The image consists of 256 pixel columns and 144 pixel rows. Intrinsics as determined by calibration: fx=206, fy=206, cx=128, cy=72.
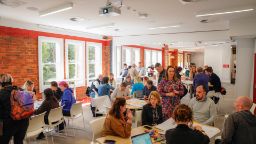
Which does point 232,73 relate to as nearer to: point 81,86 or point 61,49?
point 81,86

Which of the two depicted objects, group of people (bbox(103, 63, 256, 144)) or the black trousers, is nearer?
group of people (bbox(103, 63, 256, 144))

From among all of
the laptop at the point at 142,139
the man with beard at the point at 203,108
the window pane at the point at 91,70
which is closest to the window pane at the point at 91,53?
the window pane at the point at 91,70

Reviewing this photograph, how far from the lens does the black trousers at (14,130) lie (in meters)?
3.13

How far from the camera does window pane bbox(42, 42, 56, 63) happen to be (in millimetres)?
7680

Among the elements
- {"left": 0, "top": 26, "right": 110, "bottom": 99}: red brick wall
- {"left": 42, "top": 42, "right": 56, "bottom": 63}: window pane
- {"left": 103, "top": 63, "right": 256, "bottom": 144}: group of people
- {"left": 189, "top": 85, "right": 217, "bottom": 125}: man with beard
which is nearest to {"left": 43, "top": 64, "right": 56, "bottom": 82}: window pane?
{"left": 42, "top": 42, "right": 56, "bottom": 63}: window pane

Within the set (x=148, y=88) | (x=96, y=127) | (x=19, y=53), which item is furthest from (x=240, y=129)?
(x=19, y=53)

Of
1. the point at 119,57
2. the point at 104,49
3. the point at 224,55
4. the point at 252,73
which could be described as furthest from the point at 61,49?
the point at 224,55

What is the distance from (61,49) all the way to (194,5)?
5491mm

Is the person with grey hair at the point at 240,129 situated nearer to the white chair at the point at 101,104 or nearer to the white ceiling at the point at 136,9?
the white ceiling at the point at 136,9

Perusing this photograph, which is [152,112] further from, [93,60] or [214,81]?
[93,60]

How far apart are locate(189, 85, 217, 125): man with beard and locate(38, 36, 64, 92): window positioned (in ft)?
19.0

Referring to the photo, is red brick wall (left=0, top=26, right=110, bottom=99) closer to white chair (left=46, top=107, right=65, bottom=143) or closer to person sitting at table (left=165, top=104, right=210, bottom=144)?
white chair (left=46, top=107, right=65, bottom=143)

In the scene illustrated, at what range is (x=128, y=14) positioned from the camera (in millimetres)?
5602

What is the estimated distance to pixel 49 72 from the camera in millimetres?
7871
